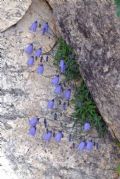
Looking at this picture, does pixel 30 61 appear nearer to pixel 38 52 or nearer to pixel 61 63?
pixel 38 52

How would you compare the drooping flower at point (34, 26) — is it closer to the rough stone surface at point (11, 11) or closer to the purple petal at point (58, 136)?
the rough stone surface at point (11, 11)

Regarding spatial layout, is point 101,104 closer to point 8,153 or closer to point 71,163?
point 71,163

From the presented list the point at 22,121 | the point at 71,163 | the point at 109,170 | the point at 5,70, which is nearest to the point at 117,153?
the point at 109,170

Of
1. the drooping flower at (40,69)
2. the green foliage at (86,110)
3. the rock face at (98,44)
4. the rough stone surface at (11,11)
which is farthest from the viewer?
the rough stone surface at (11,11)

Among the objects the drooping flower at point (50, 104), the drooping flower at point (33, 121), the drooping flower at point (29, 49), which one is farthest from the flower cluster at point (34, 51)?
the drooping flower at point (33, 121)

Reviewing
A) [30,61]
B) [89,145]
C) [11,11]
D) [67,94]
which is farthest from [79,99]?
[11,11]
